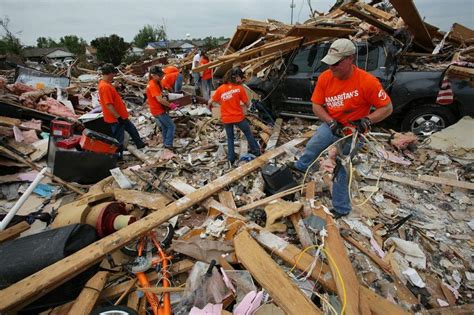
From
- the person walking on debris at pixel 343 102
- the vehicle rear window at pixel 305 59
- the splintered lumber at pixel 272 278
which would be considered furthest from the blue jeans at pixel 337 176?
the vehicle rear window at pixel 305 59

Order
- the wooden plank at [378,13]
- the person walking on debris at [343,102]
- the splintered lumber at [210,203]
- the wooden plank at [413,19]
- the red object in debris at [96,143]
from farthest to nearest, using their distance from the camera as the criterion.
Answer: the wooden plank at [378,13] → the wooden plank at [413,19] → the red object in debris at [96,143] → the splintered lumber at [210,203] → the person walking on debris at [343,102]

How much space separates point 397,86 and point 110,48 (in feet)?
96.4

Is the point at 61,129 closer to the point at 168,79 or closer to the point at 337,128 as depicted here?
the point at 168,79

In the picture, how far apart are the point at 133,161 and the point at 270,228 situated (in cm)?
365

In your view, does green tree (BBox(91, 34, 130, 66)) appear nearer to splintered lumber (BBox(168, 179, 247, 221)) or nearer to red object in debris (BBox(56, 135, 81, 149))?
red object in debris (BBox(56, 135, 81, 149))

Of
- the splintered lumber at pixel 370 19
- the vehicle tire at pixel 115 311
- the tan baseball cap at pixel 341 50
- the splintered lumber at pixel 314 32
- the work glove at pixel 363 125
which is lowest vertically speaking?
the vehicle tire at pixel 115 311

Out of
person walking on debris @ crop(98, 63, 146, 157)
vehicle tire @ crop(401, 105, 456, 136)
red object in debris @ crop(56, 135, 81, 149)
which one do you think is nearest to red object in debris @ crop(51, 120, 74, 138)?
red object in debris @ crop(56, 135, 81, 149)

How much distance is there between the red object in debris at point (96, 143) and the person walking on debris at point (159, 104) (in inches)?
43.8

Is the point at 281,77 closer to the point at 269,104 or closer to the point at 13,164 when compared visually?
the point at 269,104

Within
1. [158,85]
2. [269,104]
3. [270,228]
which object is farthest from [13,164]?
[269,104]

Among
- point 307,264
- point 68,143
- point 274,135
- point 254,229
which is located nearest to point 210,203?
point 254,229

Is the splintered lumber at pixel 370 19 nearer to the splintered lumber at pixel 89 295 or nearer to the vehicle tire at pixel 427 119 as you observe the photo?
the vehicle tire at pixel 427 119

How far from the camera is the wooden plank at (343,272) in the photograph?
193 cm

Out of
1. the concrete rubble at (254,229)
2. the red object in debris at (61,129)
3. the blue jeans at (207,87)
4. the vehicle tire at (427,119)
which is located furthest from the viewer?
the blue jeans at (207,87)
